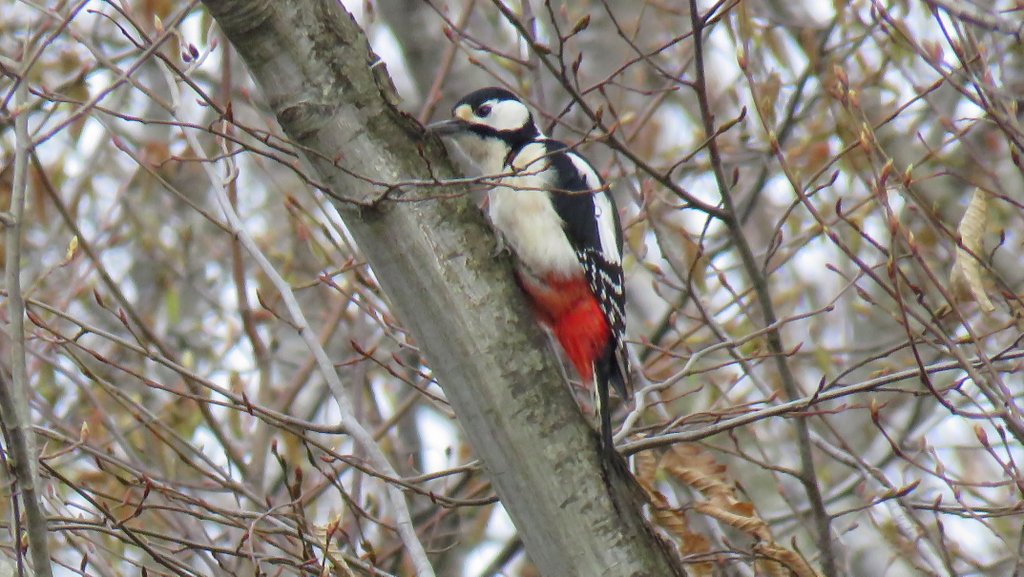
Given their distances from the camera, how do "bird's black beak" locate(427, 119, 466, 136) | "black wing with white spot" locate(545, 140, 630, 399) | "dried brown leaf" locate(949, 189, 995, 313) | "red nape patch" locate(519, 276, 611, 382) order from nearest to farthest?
1. "dried brown leaf" locate(949, 189, 995, 313)
2. "red nape patch" locate(519, 276, 611, 382)
3. "black wing with white spot" locate(545, 140, 630, 399)
4. "bird's black beak" locate(427, 119, 466, 136)

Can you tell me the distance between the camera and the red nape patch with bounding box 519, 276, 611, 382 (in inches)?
156

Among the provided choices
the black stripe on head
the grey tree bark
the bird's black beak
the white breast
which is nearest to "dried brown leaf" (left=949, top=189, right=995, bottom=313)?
the grey tree bark

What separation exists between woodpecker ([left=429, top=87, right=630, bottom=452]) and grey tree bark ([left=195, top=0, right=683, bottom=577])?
73cm

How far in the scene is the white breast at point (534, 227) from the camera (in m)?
4.02

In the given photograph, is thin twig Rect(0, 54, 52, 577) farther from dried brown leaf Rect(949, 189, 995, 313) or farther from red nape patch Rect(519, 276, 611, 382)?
dried brown leaf Rect(949, 189, 995, 313)

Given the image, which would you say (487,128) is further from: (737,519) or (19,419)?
(19,419)

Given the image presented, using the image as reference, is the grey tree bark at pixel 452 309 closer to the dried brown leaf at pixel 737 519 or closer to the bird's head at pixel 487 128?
the dried brown leaf at pixel 737 519

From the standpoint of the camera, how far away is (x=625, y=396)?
3922 millimetres

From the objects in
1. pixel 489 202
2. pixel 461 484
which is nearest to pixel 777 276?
pixel 461 484

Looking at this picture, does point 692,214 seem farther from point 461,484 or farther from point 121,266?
point 461,484

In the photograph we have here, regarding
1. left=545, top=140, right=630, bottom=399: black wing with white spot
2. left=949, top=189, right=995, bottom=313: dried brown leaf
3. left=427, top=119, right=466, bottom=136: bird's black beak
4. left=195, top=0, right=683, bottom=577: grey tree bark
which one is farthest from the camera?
left=427, top=119, right=466, bottom=136: bird's black beak

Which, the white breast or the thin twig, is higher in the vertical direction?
the white breast

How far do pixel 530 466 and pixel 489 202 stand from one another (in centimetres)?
165

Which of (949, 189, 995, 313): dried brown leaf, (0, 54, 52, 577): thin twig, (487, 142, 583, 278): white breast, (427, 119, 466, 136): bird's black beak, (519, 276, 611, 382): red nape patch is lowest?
(0, 54, 52, 577): thin twig
